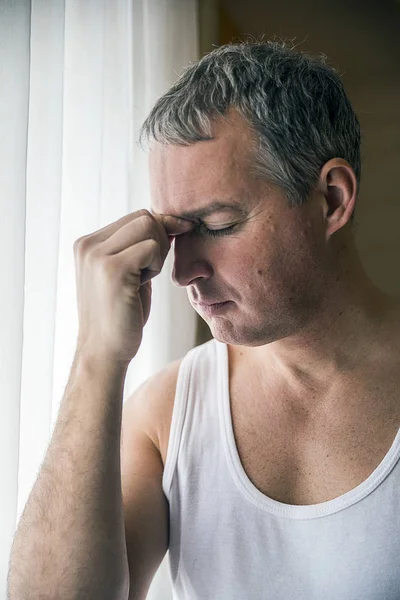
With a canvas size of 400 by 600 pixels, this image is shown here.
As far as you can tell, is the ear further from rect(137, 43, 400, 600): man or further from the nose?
the nose

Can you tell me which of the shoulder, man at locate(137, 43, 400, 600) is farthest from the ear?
the shoulder

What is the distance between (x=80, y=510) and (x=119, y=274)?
38cm

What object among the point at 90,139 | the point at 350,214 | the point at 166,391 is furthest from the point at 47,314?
the point at 350,214

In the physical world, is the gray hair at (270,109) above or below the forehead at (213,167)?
above

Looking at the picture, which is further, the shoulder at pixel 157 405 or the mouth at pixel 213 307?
the shoulder at pixel 157 405

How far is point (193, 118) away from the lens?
1119mm

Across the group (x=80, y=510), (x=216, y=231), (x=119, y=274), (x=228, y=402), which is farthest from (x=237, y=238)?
(x=80, y=510)

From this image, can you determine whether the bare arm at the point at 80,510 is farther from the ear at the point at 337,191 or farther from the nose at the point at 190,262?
the ear at the point at 337,191

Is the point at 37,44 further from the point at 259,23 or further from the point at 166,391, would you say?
the point at 259,23

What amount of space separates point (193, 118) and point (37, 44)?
452 millimetres

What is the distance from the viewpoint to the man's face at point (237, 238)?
1.11 m

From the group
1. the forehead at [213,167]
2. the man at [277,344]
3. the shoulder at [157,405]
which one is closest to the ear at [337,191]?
the man at [277,344]

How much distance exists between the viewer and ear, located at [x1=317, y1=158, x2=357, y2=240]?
3.86ft

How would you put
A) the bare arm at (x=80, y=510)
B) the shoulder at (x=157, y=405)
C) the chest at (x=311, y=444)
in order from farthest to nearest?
the shoulder at (x=157, y=405)
the chest at (x=311, y=444)
the bare arm at (x=80, y=510)
